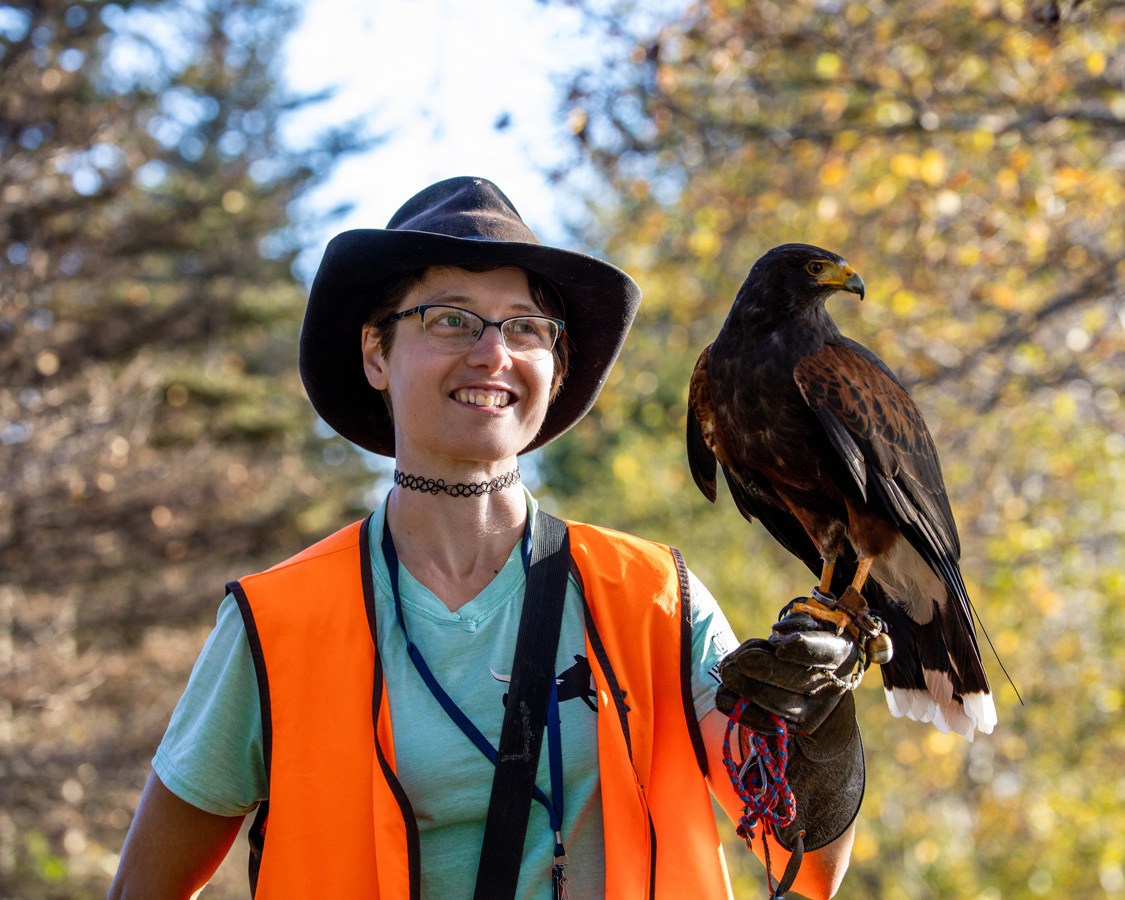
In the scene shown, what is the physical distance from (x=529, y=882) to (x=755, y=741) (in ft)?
1.57

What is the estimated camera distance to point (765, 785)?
6.77 feet

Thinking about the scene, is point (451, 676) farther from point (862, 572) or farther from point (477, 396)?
point (862, 572)

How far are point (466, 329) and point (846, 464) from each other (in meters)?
0.82

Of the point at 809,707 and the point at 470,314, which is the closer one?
the point at 809,707

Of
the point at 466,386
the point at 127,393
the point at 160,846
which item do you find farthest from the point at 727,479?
the point at 127,393

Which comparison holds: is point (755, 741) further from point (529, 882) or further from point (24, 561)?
point (24, 561)

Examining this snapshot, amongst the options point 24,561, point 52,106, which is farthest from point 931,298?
point 24,561

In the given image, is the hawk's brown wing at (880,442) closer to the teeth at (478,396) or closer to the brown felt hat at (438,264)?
the brown felt hat at (438,264)

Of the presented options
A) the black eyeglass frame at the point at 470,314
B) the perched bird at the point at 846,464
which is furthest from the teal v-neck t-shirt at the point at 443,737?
the black eyeglass frame at the point at 470,314

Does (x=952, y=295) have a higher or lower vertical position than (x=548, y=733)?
higher

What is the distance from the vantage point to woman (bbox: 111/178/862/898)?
2.04 meters

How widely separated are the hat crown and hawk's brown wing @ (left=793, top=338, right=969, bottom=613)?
68cm

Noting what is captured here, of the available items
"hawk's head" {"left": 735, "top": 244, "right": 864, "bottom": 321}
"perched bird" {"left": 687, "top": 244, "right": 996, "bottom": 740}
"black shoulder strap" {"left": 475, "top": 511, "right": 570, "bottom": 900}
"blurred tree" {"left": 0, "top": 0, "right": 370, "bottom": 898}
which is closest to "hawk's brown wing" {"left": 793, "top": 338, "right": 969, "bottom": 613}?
→ "perched bird" {"left": 687, "top": 244, "right": 996, "bottom": 740}

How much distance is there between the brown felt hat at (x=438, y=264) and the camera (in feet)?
7.64
